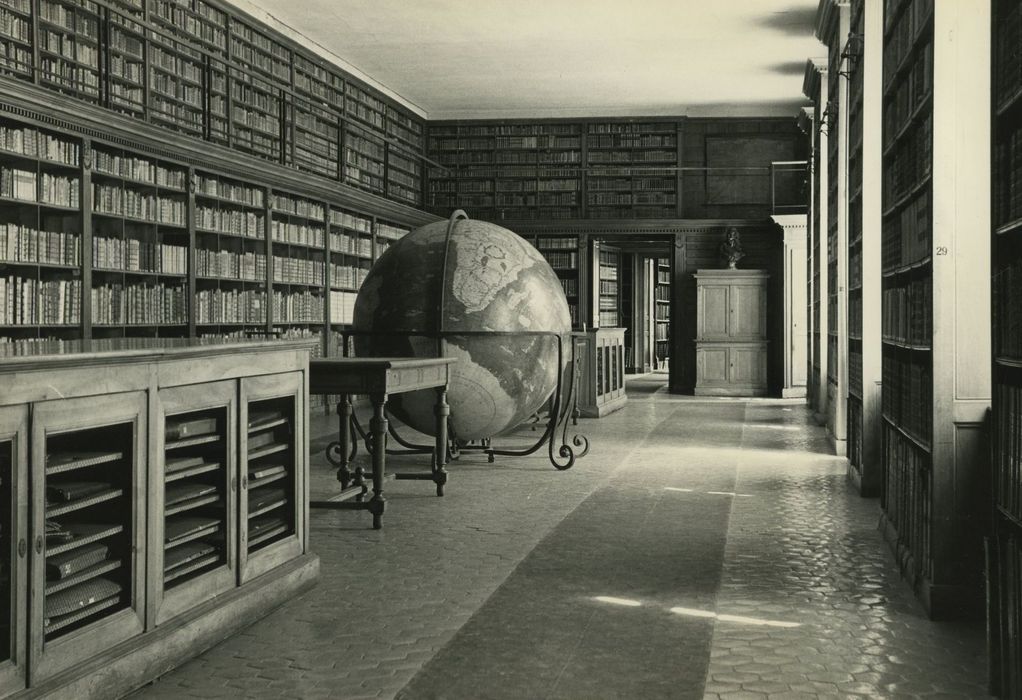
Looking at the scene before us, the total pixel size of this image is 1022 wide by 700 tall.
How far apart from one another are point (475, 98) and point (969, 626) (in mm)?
13471

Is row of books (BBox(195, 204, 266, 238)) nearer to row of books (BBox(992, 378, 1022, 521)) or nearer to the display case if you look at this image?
the display case

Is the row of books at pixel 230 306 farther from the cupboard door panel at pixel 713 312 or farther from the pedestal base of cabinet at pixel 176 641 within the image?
the cupboard door panel at pixel 713 312

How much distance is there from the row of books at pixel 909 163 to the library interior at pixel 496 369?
41mm

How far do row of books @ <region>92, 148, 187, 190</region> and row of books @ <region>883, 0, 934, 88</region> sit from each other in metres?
5.51

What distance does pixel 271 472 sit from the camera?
3643 millimetres

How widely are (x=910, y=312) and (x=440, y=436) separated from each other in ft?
9.23

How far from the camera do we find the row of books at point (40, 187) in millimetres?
6762

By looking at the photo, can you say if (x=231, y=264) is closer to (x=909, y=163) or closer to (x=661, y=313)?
(x=909, y=163)

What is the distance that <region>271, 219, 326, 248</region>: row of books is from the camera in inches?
420

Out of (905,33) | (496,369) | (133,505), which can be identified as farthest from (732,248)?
(133,505)

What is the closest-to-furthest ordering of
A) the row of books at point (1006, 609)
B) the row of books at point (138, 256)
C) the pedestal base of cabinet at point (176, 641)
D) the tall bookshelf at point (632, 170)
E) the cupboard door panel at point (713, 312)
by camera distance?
the pedestal base of cabinet at point (176, 641) < the row of books at point (1006, 609) < the row of books at point (138, 256) < the cupboard door panel at point (713, 312) < the tall bookshelf at point (632, 170)

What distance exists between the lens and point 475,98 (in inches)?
626

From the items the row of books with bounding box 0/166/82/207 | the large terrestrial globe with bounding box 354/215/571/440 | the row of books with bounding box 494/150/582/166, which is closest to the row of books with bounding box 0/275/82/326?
the row of books with bounding box 0/166/82/207

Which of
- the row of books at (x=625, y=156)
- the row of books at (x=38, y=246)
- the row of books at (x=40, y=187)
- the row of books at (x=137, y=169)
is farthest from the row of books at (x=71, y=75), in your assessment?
the row of books at (x=625, y=156)
